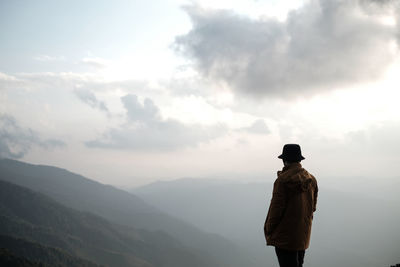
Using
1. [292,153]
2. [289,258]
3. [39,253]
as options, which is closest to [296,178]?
[292,153]

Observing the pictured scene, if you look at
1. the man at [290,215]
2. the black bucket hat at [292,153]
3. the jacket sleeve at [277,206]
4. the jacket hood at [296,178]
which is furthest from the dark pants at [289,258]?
the black bucket hat at [292,153]

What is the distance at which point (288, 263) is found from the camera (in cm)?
525

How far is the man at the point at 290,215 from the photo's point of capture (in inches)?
202

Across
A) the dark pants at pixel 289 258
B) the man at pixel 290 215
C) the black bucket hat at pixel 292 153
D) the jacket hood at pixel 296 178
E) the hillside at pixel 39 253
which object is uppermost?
the black bucket hat at pixel 292 153

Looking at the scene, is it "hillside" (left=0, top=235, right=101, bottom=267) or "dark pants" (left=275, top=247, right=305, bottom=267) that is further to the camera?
"hillside" (left=0, top=235, right=101, bottom=267)

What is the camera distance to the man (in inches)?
202

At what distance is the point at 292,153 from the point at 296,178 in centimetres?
60

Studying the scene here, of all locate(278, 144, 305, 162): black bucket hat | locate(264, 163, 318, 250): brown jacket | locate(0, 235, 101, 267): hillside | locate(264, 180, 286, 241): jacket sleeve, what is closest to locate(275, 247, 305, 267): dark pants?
locate(264, 163, 318, 250): brown jacket

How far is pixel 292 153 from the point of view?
18.1ft

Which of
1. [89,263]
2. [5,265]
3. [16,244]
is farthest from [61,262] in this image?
[5,265]

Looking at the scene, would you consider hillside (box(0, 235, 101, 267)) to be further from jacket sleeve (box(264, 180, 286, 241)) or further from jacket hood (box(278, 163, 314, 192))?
jacket hood (box(278, 163, 314, 192))

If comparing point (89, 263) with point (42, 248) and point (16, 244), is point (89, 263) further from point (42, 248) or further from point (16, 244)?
point (16, 244)

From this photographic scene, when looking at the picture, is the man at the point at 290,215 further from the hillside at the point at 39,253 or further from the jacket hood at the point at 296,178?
the hillside at the point at 39,253

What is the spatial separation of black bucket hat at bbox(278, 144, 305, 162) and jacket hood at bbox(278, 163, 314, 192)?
117 mm
